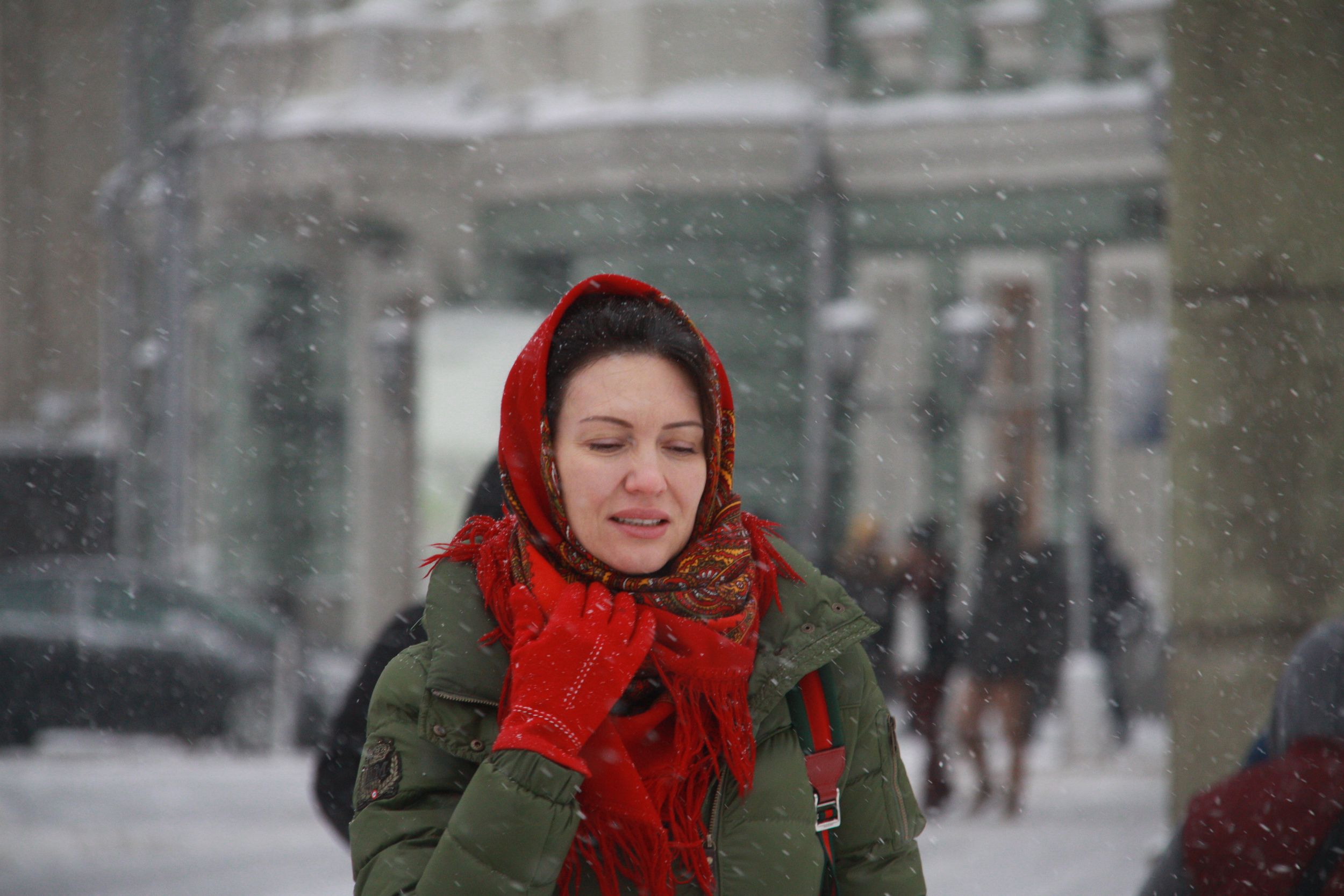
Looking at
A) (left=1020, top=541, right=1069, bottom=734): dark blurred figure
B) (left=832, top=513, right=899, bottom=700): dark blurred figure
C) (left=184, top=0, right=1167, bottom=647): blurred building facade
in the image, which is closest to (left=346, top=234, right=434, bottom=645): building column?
(left=184, top=0, right=1167, bottom=647): blurred building facade

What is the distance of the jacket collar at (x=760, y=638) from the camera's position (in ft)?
5.65

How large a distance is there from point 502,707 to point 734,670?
29 cm

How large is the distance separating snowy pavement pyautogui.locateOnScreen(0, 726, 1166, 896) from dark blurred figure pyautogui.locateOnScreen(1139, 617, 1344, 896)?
3.51 m

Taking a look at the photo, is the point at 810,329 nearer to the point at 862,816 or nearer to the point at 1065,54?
the point at 1065,54

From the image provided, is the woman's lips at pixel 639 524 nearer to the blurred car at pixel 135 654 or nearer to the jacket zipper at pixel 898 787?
the jacket zipper at pixel 898 787

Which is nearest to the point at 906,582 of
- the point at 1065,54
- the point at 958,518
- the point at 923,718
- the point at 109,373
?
the point at 923,718

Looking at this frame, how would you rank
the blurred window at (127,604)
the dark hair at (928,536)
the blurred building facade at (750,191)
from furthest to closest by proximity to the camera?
the blurred building facade at (750,191) < the blurred window at (127,604) < the dark hair at (928,536)

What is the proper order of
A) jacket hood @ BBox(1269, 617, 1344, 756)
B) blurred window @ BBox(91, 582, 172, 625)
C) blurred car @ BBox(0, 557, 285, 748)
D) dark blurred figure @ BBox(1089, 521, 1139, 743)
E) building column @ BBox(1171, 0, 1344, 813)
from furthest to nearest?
dark blurred figure @ BBox(1089, 521, 1139, 743) < blurred window @ BBox(91, 582, 172, 625) < blurred car @ BBox(0, 557, 285, 748) < building column @ BBox(1171, 0, 1344, 813) < jacket hood @ BBox(1269, 617, 1344, 756)

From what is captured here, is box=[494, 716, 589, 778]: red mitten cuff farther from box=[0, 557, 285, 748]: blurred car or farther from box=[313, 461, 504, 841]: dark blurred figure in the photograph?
box=[0, 557, 285, 748]: blurred car

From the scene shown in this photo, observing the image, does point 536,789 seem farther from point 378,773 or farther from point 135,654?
point 135,654

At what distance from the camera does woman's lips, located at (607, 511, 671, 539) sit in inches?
70.4

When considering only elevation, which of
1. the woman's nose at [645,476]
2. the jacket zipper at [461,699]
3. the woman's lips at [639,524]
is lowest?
the jacket zipper at [461,699]

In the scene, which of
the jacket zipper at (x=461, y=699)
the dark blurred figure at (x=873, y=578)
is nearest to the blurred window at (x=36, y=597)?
the dark blurred figure at (x=873, y=578)

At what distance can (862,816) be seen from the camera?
1842mm
